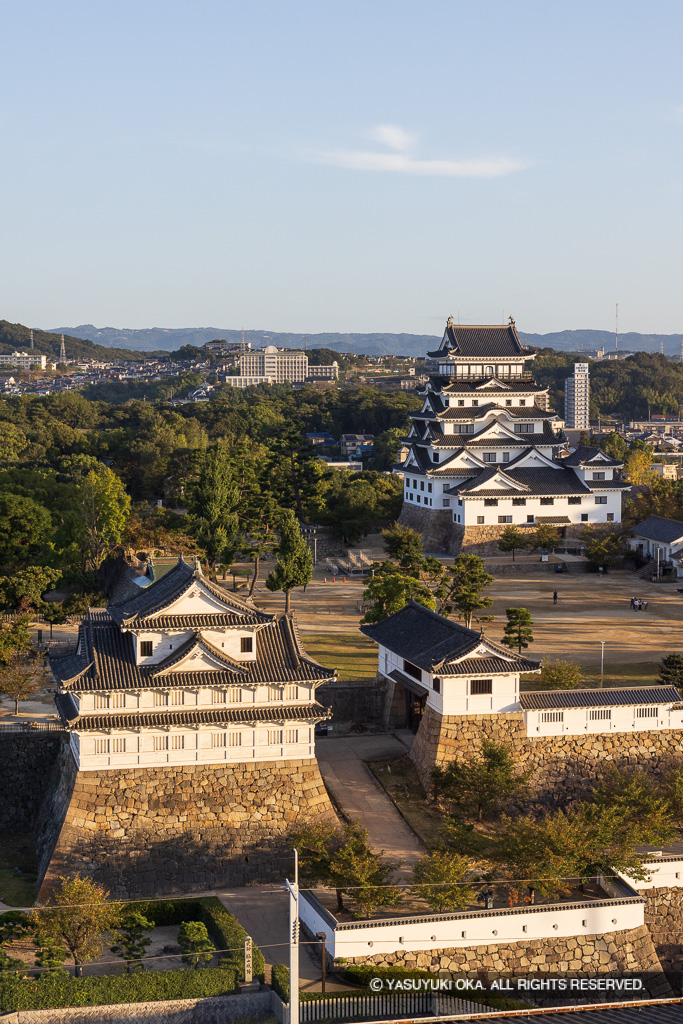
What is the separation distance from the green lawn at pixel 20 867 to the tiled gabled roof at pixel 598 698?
1300 cm

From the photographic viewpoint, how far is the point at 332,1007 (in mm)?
19797

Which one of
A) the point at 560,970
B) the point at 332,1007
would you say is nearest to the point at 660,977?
the point at 560,970

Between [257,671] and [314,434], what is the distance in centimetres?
9596

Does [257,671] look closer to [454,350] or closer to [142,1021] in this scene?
[142,1021]

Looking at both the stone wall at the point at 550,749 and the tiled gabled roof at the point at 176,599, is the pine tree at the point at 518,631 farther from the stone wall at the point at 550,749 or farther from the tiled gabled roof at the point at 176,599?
the tiled gabled roof at the point at 176,599

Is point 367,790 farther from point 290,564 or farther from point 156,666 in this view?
point 290,564

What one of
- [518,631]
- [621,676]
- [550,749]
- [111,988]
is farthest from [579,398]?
[111,988]

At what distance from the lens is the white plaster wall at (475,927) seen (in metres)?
21.7

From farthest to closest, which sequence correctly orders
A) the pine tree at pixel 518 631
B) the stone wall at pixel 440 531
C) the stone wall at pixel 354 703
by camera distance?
the stone wall at pixel 440 531 < the pine tree at pixel 518 631 < the stone wall at pixel 354 703

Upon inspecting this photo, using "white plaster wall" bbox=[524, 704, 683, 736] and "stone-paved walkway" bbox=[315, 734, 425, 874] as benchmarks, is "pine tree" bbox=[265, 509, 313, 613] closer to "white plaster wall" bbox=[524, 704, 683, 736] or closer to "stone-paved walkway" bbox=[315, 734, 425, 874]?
"stone-paved walkway" bbox=[315, 734, 425, 874]

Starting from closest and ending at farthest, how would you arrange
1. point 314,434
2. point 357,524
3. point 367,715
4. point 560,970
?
point 560,970
point 367,715
point 357,524
point 314,434

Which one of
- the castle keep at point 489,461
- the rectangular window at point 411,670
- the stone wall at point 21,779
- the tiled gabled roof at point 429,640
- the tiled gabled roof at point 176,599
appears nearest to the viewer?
the tiled gabled roof at point 176,599

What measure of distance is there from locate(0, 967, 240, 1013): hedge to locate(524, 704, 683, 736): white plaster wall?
1109 centimetres

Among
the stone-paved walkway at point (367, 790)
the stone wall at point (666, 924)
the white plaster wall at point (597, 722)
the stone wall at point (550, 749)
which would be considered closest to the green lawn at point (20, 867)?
the stone-paved walkway at point (367, 790)
